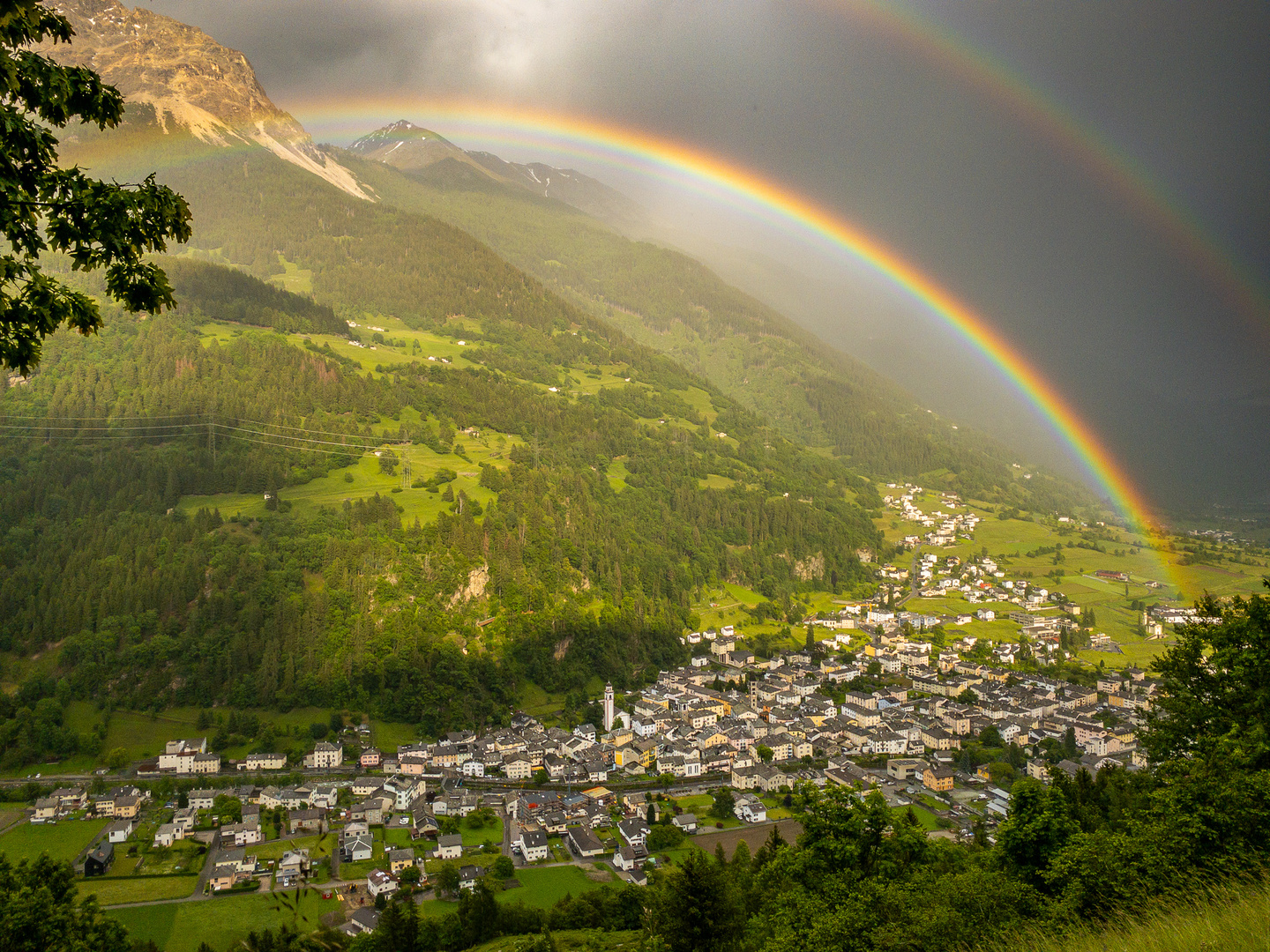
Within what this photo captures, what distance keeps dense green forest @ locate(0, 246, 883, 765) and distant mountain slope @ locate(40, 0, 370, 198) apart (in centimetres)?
8220

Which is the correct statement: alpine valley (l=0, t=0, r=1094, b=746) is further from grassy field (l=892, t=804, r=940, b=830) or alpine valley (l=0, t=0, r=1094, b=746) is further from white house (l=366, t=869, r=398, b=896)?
grassy field (l=892, t=804, r=940, b=830)

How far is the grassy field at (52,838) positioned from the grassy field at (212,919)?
693 cm

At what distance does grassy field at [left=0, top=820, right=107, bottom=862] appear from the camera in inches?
1446

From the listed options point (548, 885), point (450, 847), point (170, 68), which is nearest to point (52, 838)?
point (450, 847)

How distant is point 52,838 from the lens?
1515 inches

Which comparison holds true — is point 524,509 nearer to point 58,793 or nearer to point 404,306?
point 58,793

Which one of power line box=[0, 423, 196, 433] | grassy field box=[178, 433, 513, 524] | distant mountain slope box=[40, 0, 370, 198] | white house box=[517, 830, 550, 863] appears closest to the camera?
white house box=[517, 830, 550, 863]

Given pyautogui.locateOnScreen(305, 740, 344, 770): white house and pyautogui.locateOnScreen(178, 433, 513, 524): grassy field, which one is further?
pyautogui.locateOnScreen(178, 433, 513, 524): grassy field

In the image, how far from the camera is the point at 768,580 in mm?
94562

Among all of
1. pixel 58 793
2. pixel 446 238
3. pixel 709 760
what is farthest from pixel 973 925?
pixel 446 238

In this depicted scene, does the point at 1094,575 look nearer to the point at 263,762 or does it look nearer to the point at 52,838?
the point at 263,762

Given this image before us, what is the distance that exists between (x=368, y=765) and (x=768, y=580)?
56350mm

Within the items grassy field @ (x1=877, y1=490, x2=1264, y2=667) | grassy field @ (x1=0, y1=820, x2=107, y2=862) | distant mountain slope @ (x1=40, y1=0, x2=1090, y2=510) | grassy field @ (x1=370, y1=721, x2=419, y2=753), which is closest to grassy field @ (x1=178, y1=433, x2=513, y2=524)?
grassy field @ (x1=370, y1=721, x2=419, y2=753)

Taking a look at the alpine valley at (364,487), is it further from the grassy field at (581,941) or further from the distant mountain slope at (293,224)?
the grassy field at (581,941)
